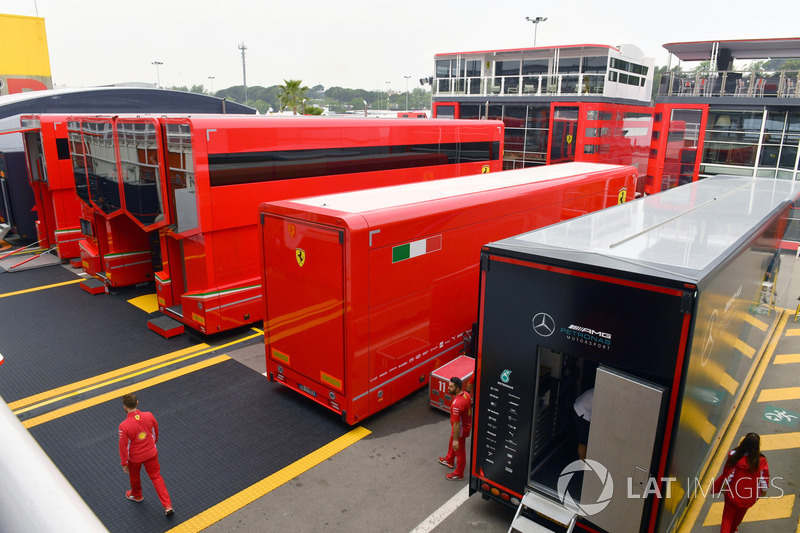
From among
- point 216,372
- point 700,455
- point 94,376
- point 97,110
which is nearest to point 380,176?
point 216,372

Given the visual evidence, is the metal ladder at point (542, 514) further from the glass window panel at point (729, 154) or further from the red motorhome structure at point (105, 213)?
the glass window panel at point (729, 154)

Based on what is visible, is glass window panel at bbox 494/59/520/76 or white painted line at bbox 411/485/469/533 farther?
glass window panel at bbox 494/59/520/76

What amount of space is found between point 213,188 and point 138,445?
5.62 m

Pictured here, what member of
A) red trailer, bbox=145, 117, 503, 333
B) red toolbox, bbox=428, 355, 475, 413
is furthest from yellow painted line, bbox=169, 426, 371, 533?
red trailer, bbox=145, 117, 503, 333

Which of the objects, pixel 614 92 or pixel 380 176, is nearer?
pixel 380 176

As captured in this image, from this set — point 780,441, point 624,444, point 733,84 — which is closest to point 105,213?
point 624,444

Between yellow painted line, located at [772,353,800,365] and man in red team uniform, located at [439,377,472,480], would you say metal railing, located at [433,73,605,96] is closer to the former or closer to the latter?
yellow painted line, located at [772,353,800,365]

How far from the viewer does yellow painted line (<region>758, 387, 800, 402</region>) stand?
30.4ft

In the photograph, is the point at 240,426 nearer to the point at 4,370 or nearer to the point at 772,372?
the point at 4,370

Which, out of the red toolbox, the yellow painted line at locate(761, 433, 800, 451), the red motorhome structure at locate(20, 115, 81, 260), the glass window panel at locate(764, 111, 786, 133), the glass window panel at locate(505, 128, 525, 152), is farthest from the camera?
the glass window panel at locate(505, 128, 525, 152)

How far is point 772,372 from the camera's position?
10.3m

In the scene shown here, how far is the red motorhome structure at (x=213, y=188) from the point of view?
10.3m

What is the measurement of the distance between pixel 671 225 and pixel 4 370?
11.1 metres

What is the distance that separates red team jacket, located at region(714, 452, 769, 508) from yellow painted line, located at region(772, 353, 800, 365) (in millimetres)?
6315
